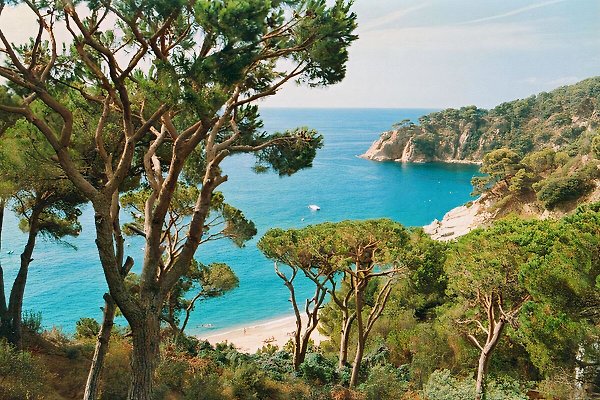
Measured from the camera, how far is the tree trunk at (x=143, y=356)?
14.6ft

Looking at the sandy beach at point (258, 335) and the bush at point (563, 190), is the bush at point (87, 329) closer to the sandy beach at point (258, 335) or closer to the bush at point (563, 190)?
the sandy beach at point (258, 335)

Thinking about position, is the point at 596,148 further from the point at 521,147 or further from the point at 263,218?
the point at 521,147

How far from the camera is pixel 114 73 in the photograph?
4.45 meters

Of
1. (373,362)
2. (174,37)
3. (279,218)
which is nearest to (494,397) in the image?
(373,362)

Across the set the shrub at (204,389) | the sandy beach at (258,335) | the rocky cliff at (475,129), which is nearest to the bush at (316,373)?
the shrub at (204,389)

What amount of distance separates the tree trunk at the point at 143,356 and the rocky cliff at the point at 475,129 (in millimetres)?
69274

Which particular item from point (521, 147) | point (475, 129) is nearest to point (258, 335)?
point (521, 147)

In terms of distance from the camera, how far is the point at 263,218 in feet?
132

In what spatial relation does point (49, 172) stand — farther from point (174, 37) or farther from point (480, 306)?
point (480, 306)

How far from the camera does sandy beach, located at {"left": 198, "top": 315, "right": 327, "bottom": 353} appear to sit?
20453mm

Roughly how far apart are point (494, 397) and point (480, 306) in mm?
2196

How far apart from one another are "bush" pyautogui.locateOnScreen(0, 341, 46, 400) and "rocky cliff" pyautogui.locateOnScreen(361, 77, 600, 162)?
228 feet

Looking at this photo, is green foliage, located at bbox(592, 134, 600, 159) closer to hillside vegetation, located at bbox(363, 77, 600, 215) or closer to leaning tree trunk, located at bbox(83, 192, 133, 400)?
hillside vegetation, located at bbox(363, 77, 600, 215)

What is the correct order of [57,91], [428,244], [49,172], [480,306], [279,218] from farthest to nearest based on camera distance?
[279,218]
[428,244]
[480,306]
[49,172]
[57,91]
